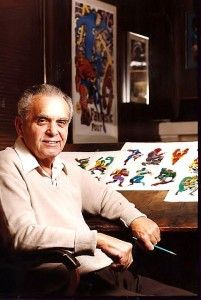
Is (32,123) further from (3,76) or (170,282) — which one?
(170,282)

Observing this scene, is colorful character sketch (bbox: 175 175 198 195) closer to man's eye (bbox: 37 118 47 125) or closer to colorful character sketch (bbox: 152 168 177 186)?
colorful character sketch (bbox: 152 168 177 186)

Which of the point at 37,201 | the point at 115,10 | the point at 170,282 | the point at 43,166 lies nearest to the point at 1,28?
the point at 115,10

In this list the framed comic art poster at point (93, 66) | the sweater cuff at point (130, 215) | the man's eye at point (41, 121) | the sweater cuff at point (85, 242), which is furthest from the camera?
the framed comic art poster at point (93, 66)

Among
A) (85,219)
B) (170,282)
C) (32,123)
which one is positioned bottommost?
(170,282)

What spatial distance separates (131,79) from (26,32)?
0.50 meters

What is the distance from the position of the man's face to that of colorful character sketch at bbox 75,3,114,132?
0.98ft

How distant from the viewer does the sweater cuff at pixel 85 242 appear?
1817 mm

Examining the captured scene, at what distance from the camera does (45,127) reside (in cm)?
194

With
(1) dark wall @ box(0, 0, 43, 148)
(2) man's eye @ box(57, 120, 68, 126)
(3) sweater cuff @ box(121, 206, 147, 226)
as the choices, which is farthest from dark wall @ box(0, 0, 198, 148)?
(3) sweater cuff @ box(121, 206, 147, 226)

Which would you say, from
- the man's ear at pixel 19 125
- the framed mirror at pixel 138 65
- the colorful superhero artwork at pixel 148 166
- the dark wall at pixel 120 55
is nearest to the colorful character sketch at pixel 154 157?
the colorful superhero artwork at pixel 148 166

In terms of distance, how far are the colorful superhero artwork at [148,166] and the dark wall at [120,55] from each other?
0.38 feet

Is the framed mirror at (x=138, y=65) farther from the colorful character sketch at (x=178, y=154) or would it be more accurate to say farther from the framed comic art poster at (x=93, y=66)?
the colorful character sketch at (x=178, y=154)

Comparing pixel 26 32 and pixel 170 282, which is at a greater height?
pixel 26 32

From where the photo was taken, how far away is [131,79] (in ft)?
7.64
